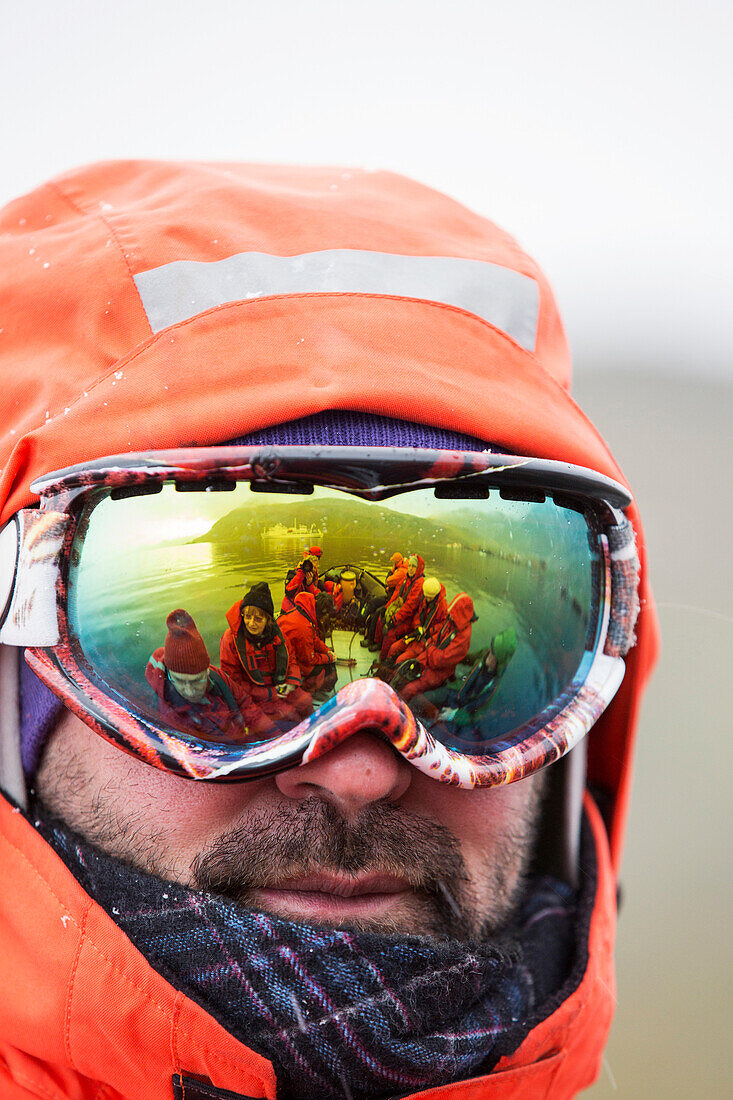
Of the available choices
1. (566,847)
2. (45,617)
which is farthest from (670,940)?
(45,617)

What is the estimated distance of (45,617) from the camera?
3.34 ft

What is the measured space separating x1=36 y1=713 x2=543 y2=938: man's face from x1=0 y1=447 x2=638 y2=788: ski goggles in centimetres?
11

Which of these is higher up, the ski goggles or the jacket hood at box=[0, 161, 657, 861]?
the jacket hood at box=[0, 161, 657, 861]

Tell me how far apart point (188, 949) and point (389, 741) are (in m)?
0.37

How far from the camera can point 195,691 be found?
1.00m

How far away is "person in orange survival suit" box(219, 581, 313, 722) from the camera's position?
3.21 ft

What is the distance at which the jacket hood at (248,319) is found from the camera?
3.35 feet

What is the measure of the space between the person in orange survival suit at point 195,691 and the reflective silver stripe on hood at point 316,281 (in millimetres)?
426

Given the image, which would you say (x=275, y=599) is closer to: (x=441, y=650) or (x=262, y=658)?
(x=262, y=658)

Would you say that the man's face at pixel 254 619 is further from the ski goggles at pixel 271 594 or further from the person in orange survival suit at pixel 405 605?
the person in orange survival suit at pixel 405 605

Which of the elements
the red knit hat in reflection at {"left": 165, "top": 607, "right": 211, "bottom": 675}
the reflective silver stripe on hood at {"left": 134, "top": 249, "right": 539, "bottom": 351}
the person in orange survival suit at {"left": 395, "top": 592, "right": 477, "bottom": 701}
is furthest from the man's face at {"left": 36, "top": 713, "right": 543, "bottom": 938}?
the reflective silver stripe on hood at {"left": 134, "top": 249, "right": 539, "bottom": 351}

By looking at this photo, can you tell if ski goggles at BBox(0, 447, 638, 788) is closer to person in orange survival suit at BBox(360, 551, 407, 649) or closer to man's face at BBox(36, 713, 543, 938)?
person in orange survival suit at BBox(360, 551, 407, 649)

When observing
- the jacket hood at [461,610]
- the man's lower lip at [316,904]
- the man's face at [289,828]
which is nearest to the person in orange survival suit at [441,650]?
the jacket hood at [461,610]

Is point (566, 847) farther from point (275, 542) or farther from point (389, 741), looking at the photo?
point (275, 542)
